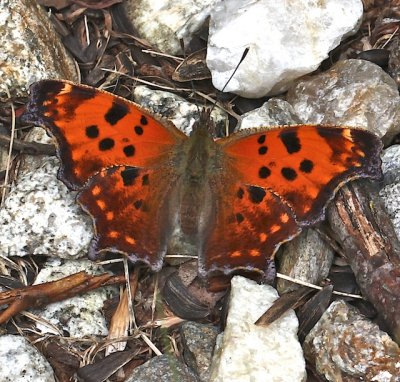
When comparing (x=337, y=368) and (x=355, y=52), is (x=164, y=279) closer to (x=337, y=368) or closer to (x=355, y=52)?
(x=337, y=368)

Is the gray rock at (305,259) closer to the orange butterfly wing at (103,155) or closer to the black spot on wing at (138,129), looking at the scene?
the orange butterfly wing at (103,155)

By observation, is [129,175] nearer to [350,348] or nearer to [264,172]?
[264,172]

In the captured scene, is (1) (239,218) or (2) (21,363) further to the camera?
(1) (239,218)

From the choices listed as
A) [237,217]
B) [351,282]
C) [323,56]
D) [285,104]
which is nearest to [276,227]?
[237,217]

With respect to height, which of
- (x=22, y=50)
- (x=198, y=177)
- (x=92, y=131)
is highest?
(x=22, y=50)

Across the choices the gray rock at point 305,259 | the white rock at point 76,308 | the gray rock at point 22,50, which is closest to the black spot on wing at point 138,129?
the white rock at point 76,308

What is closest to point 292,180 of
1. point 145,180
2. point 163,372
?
point 145,180
